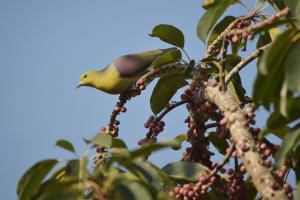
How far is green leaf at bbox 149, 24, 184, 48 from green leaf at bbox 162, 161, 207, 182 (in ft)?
2.39

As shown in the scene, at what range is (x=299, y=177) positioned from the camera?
178 centimetres

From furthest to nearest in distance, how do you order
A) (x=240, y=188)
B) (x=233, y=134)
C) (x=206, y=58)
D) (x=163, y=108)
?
(x=163, y=108), (x=206, y=58), (x=240, y=188), (x=233, y=134)

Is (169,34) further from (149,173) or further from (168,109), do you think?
(149,173)

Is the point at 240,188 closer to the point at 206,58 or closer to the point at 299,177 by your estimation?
the point at 299,177

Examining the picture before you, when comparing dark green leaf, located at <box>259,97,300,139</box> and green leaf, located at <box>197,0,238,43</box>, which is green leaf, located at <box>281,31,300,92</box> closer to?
dark green leaf, located at <box>259,97,300,139</box>

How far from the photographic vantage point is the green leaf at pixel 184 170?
1980mm

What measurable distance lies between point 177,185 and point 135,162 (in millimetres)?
515

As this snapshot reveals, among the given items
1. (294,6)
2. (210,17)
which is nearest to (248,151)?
(294,6)

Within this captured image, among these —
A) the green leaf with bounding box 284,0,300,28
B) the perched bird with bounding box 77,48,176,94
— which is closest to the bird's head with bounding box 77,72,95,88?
the perched bird with bounding box 77,48,176,94

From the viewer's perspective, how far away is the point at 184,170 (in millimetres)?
2033

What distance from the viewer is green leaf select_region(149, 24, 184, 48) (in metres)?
2.55

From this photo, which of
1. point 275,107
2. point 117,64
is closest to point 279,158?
point 275,107

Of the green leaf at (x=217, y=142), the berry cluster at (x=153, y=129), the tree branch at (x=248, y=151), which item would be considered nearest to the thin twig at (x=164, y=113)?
the berry cluster at (x=153, y=129)

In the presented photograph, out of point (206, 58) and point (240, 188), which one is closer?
point (240, 188)
